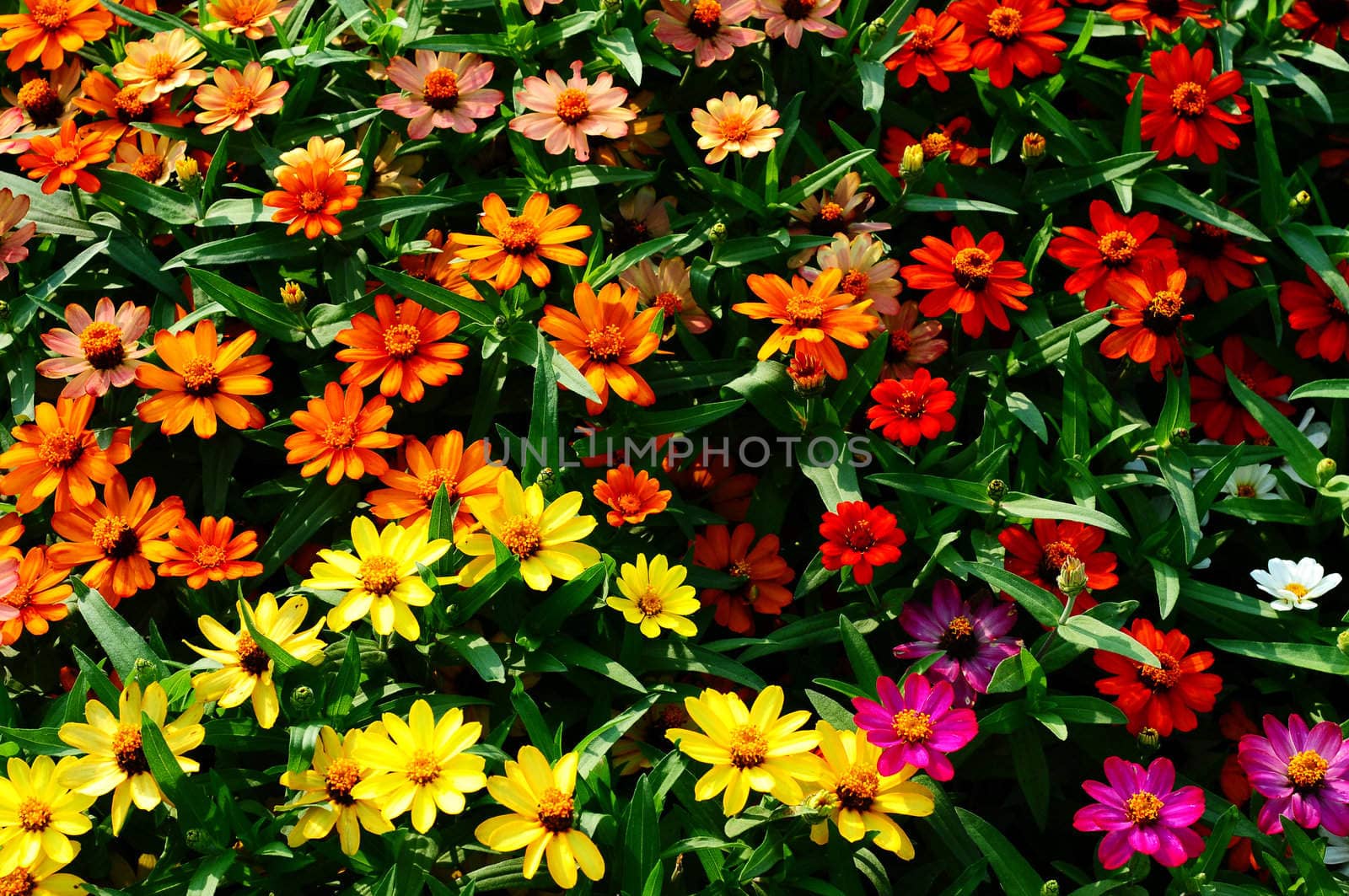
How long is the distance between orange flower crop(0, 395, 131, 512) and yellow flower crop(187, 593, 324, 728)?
0.36m

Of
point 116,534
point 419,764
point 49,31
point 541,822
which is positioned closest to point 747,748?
point 541,822

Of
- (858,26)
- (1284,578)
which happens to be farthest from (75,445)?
(1284,578)

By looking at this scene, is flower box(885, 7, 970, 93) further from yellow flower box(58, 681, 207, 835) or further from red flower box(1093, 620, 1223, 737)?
yellow flower box(58, 681, 207, 835)

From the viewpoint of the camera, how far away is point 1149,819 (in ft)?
5.46

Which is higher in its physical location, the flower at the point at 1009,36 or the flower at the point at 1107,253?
the flower at the point at 1009,36

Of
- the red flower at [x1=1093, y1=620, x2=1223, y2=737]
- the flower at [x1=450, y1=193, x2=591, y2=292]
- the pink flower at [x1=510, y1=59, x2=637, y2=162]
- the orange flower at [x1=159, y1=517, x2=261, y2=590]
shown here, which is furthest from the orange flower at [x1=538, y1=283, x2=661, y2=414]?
the red flower at [x1=1093, y1=620, x2=1223, y2=737]

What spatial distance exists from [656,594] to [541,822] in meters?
0.36

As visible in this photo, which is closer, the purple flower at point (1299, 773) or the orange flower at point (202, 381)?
the purple flower at point (1299, 773)

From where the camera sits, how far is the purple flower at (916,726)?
163 cm

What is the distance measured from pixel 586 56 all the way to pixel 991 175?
79 cm

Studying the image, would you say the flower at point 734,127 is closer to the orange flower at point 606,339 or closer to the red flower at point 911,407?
the orange flower at point 606,339

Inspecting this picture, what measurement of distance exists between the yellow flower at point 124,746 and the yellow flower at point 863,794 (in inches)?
32.7

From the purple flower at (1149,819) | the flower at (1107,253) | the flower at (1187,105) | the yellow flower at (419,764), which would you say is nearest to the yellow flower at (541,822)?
the yellow flower at (419,764)

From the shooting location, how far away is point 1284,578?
1.88 m
